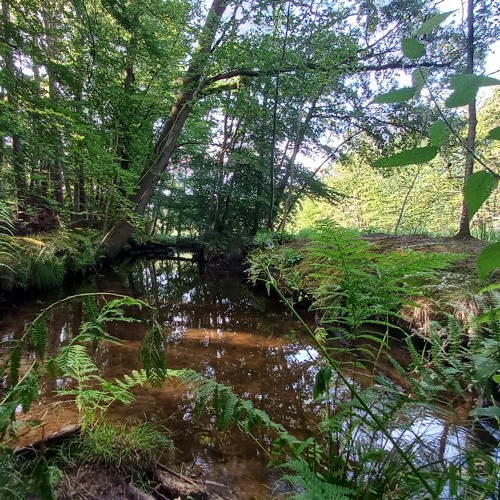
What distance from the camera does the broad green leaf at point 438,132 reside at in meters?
0.55

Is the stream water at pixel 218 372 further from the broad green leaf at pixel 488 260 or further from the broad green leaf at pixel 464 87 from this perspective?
the broad green leaf at pixel 464 87

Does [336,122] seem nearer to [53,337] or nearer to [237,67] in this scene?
[237,67]

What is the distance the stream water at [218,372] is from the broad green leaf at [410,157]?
1290 millimetres

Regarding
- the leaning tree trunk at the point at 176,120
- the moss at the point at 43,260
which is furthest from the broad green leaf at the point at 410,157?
the leaning tree trunk at the point at 176,120

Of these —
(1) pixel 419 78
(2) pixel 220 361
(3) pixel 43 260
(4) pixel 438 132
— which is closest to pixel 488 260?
(4) pixel 438 132

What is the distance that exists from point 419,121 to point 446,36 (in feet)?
10.2

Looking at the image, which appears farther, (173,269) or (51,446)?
(173,269)

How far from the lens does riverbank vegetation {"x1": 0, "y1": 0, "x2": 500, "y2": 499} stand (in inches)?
43.5

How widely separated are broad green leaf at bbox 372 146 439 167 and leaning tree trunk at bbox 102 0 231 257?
6.51 meters

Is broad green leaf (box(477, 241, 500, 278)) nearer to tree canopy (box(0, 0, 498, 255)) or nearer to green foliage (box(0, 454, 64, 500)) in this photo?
tree canopy (box(0, 0, 498, 255))

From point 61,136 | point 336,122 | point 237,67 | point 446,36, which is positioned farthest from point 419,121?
point 61,136

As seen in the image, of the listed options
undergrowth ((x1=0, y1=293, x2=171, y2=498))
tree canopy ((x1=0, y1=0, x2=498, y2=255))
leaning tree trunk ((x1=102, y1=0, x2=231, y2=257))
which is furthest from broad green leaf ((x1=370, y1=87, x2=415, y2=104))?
leaning tree trunk ((x1=102, y1=0, x2=231, y2=257))

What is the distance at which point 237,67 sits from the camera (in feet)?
24.1

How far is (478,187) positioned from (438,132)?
5.8 inches
